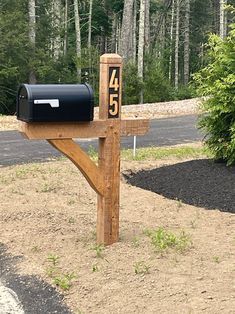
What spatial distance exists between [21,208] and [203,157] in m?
4.19

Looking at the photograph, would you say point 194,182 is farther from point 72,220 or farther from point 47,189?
point 72,220

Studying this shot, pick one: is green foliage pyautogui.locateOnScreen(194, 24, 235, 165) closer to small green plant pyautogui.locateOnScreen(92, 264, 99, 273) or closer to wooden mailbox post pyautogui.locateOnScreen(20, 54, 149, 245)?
wooden mailbox post pyautogui.locateOnScreen(20, 54, 149, 245)

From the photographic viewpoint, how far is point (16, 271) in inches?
208

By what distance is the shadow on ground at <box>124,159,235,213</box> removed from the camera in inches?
293

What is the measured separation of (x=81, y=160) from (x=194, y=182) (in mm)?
3133

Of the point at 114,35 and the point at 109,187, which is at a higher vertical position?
the point at 114,35

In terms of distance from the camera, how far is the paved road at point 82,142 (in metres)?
11.6

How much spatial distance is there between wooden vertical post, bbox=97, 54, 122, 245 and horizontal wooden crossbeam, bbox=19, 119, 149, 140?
0.25 feet

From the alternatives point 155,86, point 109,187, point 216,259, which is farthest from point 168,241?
point 155,86

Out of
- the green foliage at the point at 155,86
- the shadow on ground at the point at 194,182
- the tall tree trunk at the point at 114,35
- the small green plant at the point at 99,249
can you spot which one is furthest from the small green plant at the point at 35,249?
the tall tree trunk at the point at 114,35

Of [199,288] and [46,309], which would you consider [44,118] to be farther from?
[199,288]

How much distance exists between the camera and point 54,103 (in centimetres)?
512

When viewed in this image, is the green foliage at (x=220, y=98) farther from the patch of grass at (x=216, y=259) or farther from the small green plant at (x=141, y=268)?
the small green plant at (x=141, y=268)

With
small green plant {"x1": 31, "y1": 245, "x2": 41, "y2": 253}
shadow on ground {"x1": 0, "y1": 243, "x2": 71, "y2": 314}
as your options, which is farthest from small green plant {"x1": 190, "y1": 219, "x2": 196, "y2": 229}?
shadow on ground {"x1": 0, "y1": 243, "x2": 71, "y2": 314}
